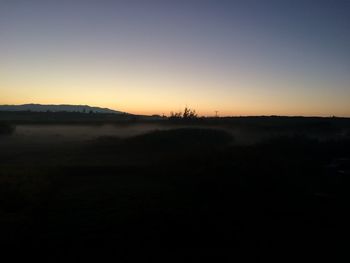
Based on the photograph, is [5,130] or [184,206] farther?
[5,130]

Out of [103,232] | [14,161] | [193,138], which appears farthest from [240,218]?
[193,138]

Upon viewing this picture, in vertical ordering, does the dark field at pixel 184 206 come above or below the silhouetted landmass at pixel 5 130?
below

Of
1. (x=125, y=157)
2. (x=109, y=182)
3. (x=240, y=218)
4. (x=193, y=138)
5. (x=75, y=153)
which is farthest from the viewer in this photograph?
(x=193, y=138)

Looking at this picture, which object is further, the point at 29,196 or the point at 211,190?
the point at 211,190

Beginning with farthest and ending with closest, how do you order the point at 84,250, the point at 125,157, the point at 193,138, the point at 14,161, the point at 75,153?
the point at 193,138 → the point at 75,153 → the point at 125,157 → the point at 14,161 → the point at 84,250

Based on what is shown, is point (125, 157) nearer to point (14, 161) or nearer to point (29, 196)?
point (14, 161)

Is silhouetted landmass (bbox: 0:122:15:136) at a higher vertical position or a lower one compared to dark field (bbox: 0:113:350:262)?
higher

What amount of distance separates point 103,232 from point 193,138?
33271 mm

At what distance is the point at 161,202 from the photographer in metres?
16.2

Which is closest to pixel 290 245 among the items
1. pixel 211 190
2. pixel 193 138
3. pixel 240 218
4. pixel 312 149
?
pixel 240 218

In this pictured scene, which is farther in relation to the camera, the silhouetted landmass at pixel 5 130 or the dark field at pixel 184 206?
the silhouetted landmass at pixel 5 130

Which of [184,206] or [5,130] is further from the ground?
[5,130]

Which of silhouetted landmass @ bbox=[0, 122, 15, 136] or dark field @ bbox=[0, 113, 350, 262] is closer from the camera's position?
dark field @ bbox=[0, 113, 350, 262]

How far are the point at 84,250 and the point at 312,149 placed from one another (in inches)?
1136
